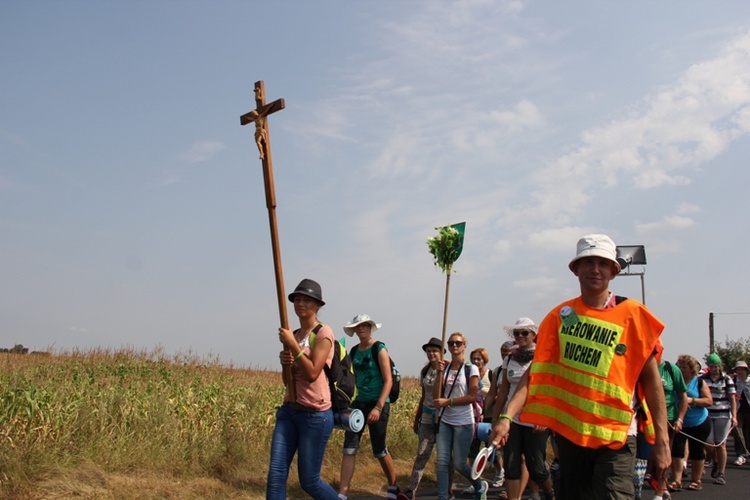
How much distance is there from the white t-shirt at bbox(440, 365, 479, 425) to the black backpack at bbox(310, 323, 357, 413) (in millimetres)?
2067

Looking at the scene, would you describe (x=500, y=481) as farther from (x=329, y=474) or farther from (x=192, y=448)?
(x=192, y=448)

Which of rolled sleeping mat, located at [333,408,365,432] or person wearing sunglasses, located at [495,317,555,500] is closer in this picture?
rolled sleeping mat, located at [333,408,365,432]

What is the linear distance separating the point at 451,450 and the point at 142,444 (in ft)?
11.1

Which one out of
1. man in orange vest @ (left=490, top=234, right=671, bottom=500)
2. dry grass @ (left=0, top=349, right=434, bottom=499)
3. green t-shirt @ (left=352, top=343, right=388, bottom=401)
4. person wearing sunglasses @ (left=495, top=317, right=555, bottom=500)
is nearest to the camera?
man in orange vest @ (left=490, top=234, right=671, bottom=500)

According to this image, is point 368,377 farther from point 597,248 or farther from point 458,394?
point 597,248

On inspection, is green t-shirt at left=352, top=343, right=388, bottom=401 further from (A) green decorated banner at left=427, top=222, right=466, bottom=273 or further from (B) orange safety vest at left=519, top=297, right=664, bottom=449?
(B) orange safety vest at left=519, top=297, right=664, bottom=449

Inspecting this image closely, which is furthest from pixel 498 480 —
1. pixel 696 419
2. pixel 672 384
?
pixel 696 419

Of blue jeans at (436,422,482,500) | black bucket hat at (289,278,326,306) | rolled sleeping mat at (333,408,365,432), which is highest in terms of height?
black bucket hat at (289,278,326,306)

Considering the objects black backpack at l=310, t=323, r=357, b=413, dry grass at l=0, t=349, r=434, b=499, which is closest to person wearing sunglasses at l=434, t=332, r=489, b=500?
dry grass at l=0, t=349, r=434, b=499

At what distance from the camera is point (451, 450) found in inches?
301

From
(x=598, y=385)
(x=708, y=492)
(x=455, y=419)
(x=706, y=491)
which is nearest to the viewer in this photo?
(x=598, y=385)

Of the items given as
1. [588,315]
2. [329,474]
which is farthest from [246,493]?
[588,315]

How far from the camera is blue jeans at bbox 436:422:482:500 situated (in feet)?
24.4

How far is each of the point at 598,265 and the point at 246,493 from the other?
5216mm
